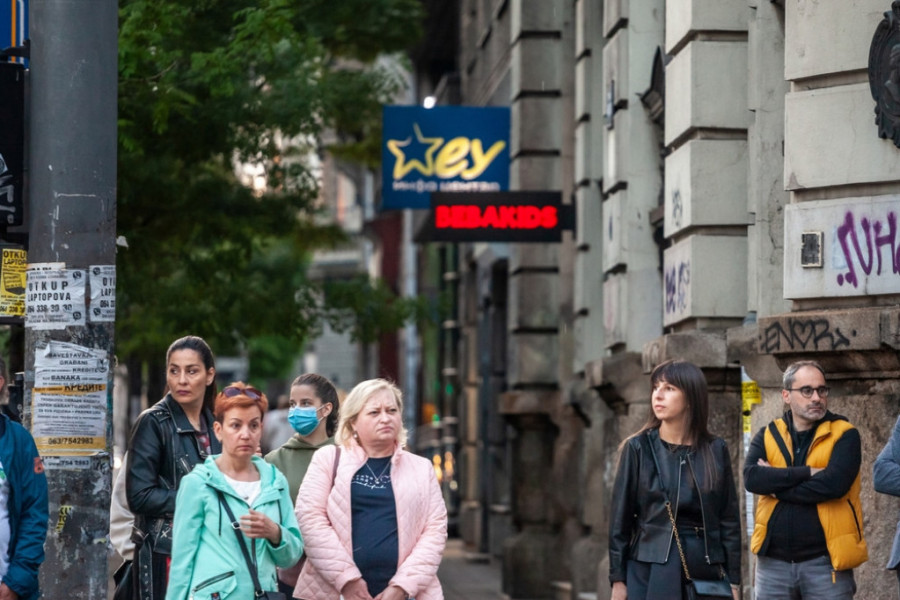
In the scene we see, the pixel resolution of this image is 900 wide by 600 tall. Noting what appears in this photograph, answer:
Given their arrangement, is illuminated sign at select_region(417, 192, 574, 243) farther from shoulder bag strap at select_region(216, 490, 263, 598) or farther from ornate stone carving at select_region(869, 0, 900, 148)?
shoulder bag strap at select_region(216, 490, 263, 598)

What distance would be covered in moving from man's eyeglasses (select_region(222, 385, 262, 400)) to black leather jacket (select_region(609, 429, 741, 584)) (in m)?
1.78

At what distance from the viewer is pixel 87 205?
793 cm

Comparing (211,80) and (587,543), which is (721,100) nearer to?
(211,80)

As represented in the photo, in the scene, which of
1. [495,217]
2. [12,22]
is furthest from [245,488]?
[495,217]

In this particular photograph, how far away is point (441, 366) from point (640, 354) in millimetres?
17282

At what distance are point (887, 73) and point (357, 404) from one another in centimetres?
373

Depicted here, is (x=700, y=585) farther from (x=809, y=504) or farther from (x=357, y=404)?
(x=357, y=404)

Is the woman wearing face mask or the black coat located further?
the woman wearing face mask

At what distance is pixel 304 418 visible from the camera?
29.0 feet

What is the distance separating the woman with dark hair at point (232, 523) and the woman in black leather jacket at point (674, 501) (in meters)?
1.66

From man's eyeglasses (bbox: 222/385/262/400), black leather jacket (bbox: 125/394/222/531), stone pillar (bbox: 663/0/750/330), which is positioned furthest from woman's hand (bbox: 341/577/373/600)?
stone pillar (bbox: 663/0/750/330)

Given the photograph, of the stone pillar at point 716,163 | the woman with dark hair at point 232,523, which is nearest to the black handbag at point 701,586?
the woman with dark hair at point 232,523

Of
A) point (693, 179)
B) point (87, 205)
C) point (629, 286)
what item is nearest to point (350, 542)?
point (87, 205)

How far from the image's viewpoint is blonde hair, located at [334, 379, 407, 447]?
736cm
